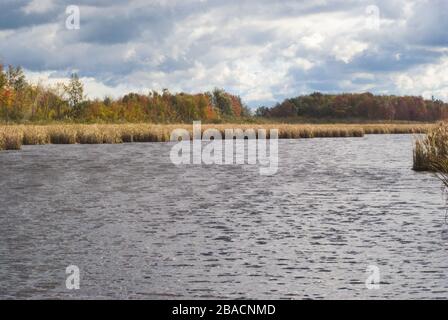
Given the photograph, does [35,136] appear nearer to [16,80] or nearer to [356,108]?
[16,80]

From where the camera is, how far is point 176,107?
98.9 meters

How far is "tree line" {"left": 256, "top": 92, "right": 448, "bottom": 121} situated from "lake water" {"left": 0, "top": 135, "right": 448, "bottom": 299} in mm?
95206

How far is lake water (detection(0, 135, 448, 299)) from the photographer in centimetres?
875

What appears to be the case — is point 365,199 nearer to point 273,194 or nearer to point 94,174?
point 273,194

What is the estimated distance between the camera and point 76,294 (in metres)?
8.39

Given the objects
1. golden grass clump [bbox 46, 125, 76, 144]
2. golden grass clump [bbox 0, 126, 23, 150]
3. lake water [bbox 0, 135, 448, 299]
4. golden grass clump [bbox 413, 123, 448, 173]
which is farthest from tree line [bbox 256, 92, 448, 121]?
lake water [bbox 0, 135, 448, 299]

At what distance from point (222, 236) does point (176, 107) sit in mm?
87364

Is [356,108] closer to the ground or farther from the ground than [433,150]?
farther from the ground

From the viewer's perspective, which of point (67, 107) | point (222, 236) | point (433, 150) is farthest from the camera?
point (67, 107)

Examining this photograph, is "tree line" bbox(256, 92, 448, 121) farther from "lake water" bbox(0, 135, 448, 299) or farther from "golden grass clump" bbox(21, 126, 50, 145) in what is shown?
"lake water" bbox(0, 135, 448, 299)

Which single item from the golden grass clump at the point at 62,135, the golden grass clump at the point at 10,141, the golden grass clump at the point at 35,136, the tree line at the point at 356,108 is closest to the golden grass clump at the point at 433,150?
the golden grass clump at the point at 10,141

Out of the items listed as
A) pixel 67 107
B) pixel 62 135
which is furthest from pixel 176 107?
pixel 62 135
